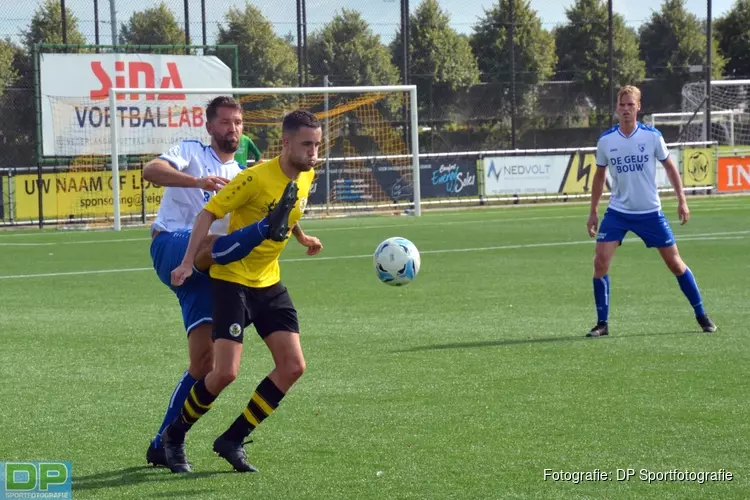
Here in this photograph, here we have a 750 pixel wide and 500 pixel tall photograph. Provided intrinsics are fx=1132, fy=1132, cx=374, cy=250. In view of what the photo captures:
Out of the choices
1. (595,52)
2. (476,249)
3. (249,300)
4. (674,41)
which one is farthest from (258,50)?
(249,300)

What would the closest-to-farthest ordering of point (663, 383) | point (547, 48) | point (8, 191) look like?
point (663, 383), point (8, 191), point (547, 48)

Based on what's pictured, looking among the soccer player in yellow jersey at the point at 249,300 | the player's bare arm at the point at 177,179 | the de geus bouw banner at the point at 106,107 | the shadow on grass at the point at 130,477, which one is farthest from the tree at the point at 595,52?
the shadow on grass at the point at 130,477

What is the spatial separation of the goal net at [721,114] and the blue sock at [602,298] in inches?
1100

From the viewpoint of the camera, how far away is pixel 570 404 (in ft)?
22.4

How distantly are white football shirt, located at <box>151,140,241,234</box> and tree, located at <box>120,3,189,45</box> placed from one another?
25981 mm

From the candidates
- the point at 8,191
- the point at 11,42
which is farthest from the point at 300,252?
the point at 11,42

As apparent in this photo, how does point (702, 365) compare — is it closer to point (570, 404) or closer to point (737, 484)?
point (570, 404)

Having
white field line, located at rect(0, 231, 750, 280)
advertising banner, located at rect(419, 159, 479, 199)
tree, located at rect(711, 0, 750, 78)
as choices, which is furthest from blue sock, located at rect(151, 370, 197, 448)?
tree, located at rect(711, 0, 750, 78)

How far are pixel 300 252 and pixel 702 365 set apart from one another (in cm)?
1161

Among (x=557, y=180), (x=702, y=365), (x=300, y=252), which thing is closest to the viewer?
(x=702, y=365)

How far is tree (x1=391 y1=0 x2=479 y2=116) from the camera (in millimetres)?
36125

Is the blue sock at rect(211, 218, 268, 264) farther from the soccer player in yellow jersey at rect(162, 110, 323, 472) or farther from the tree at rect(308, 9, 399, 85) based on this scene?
the tree at rect(308, 9, 399, 85)

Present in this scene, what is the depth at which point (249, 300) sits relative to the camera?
18.2 ft

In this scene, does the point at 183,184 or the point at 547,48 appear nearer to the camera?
the point at 183,184
